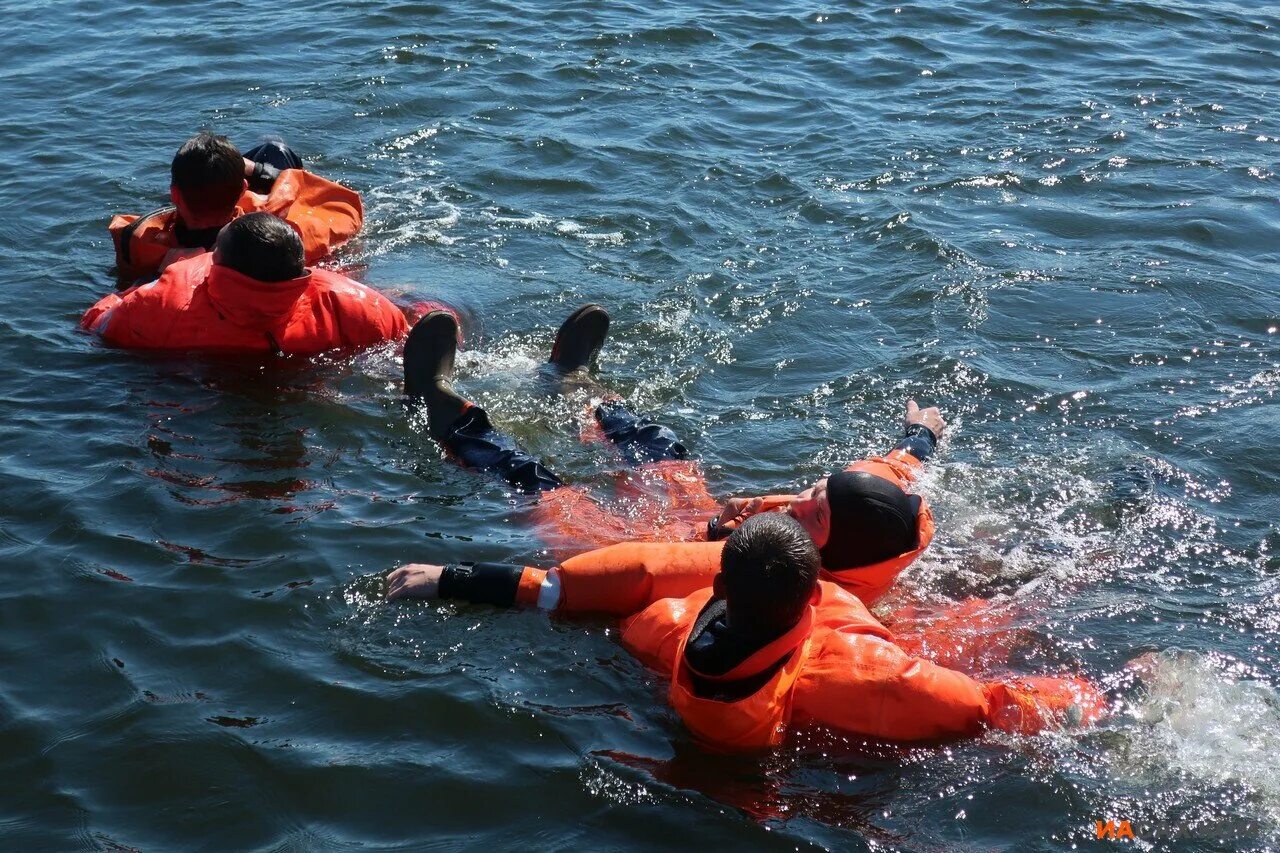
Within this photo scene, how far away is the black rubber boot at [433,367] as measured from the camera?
6.81m

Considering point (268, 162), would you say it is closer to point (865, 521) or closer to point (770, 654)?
point (865, 521)

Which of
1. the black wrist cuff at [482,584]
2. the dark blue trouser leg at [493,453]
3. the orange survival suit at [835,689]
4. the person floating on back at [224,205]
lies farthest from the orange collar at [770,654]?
the person floating on back at [224,205]

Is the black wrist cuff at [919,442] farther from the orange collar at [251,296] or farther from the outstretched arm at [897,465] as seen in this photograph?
the orange collar at [251,296]

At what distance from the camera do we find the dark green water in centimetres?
475

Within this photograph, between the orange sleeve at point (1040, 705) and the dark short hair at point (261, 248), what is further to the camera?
the dark short hair at point (261, 248)

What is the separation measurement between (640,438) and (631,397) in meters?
0.75

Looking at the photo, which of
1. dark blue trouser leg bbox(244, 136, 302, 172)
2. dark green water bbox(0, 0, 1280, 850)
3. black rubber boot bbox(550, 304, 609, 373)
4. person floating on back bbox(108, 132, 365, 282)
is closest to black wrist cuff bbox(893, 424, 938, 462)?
dark green water bbox(0, 0, 1280, 850)

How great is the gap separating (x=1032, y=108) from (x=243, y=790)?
9446 millimetres

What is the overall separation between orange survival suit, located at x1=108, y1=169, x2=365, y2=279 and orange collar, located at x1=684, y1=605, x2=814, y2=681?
453cm

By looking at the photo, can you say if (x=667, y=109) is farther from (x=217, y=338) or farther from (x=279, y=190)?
(x=217, y=338)

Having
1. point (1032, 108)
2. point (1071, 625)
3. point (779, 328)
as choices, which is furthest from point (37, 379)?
point (1032, 108)

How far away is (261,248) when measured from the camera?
6.89 m

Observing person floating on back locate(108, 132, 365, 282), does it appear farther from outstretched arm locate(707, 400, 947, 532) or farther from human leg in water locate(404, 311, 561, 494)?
outstretched arm locate(707, 400, 947, 532)

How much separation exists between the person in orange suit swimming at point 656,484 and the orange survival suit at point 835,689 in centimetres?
30
